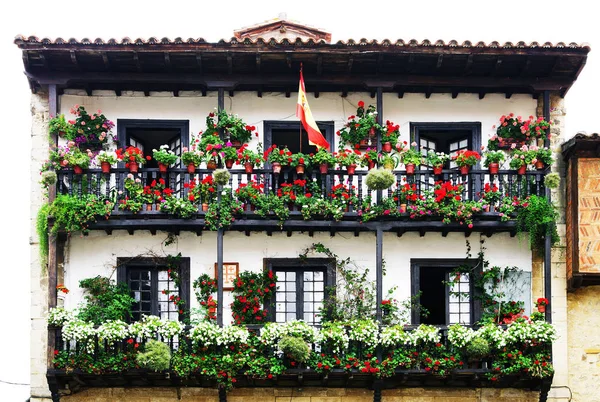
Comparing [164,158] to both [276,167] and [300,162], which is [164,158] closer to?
[276,167]

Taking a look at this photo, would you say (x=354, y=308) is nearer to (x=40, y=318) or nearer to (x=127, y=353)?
(x=127, y=353)

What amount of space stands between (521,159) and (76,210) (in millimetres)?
8914

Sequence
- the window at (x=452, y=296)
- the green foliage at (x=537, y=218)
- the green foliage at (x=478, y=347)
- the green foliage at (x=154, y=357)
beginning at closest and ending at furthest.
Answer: the green foliage at (x=154, y=357) < the green foliage at (x=478, y=347) < the green foliage at (x=537, y=218) < the window at (x=452, y=296)

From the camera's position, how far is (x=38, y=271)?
17703 millimetres

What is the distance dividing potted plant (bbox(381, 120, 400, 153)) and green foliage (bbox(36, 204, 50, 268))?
22.5 feet

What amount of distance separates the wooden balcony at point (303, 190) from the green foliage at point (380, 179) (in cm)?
52

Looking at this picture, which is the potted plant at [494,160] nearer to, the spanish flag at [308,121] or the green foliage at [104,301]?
the spanish flag at [308,121]

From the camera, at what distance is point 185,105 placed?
1844 centimetres

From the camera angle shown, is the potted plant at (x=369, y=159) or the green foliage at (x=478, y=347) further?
the potted plant at (x=369, y=159)

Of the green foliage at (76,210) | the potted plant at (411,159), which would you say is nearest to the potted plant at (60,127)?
the green foliage at (76,210)

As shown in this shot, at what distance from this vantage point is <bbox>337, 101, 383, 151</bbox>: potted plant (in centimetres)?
1784

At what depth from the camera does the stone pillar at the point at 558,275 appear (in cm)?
1773

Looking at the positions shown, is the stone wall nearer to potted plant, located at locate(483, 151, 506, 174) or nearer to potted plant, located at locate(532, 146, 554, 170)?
potted plant, located at locate(483, 151, 506, 174)

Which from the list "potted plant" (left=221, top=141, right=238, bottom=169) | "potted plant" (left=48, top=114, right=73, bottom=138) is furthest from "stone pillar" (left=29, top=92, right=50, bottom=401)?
"potted plant" (left=221, top=141, right=238, bottom=169)
